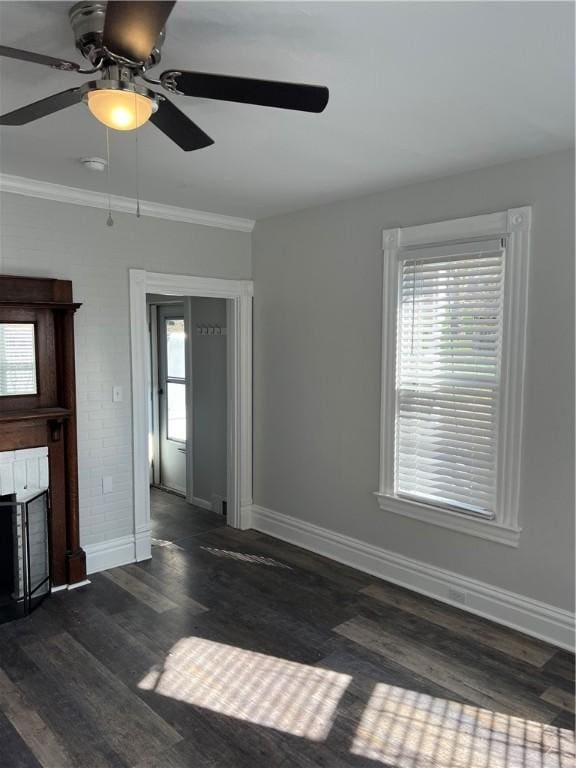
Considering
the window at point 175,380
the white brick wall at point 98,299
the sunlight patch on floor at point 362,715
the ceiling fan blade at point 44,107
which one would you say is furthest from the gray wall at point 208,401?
the ceiling fan blade at point 44,107

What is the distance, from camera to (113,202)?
402 cm

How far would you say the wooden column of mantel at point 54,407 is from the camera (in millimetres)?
3572

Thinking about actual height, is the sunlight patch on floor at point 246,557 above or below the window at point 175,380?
below

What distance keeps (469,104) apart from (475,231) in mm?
1048

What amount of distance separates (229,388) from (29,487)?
186 cm

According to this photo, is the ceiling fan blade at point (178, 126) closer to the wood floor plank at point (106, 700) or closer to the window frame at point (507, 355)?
the window frame at point (507, 355)

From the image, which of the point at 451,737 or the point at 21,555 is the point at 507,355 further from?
the point at 21,555

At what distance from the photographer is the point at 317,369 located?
14.4 feet

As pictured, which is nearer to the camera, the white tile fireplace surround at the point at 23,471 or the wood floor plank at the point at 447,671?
the wood floor plank at the point at 447,671

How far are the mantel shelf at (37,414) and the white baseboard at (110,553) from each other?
103 cm

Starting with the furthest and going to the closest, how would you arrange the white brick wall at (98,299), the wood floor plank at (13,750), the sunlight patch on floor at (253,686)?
the white brick wall at (98,299)
the sunlight patch on floor at (253,686)
the wood floor plank at (13,750)

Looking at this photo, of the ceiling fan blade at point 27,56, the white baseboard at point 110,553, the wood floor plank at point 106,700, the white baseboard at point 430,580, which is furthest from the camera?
the white baseboard at point 110,553

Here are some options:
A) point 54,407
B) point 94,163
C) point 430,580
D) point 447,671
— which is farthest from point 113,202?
point 447,671

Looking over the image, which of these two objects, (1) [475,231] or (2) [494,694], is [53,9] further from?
(2) [494,694]
